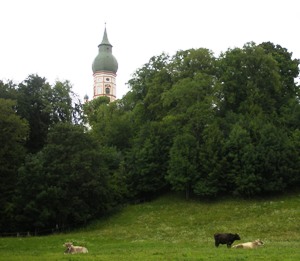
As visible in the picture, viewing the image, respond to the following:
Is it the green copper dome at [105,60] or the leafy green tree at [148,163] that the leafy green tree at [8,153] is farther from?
the green copper dome at [105,60]

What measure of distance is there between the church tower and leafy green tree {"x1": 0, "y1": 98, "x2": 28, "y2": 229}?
232 ft

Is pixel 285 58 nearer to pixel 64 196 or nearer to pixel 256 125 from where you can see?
pixel 256 125

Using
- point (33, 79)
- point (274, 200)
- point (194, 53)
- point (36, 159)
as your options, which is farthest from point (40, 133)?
point (274, 200)

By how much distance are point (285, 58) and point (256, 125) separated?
1487 centimetres

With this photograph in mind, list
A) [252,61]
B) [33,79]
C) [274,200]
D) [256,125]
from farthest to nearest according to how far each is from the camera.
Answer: [33,79]
[252,61]
[256,125]
[274,200]

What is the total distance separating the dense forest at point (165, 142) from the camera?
148ft

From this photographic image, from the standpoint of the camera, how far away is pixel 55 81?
233 ft

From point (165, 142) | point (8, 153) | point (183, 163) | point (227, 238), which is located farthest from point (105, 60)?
point (227, 238)

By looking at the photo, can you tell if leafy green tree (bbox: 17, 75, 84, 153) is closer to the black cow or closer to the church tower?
the black cow

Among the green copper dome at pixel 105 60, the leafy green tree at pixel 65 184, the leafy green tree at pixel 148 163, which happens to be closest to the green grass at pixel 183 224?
the leafy green tree at pixel 148 163

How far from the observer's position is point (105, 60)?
393 feet

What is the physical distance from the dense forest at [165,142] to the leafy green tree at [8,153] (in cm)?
11

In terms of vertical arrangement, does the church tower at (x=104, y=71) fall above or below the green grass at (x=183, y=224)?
above

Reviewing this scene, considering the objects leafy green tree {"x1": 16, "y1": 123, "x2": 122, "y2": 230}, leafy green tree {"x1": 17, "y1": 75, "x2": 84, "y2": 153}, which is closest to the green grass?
leafy green tree {"x1": 16, "y1": 123, "x2": 122, "y2": 230}
